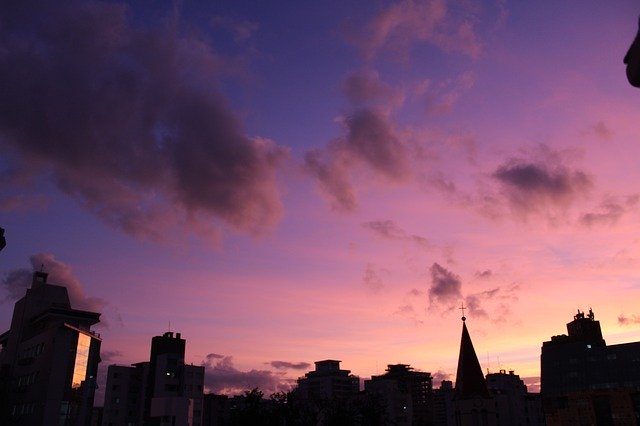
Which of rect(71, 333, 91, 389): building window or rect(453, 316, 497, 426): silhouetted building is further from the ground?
rect(71, 333, 91, 389): building window

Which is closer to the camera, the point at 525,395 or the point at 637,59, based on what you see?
the point at 637,59

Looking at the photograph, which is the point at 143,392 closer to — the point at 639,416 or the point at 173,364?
the point at 173,364

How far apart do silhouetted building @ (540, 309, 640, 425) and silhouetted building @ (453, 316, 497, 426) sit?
98753 mm

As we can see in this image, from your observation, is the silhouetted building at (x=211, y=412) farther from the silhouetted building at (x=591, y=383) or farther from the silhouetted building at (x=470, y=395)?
the silhouetted building at (x=591, y=383)

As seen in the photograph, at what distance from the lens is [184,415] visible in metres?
98.5

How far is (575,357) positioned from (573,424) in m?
21.4

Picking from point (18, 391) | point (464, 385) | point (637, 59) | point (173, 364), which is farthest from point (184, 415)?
point (637, 59)

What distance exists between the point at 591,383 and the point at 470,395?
370 feet

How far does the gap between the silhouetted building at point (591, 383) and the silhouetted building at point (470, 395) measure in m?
98.8

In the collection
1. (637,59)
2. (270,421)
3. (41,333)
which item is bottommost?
(270,421)

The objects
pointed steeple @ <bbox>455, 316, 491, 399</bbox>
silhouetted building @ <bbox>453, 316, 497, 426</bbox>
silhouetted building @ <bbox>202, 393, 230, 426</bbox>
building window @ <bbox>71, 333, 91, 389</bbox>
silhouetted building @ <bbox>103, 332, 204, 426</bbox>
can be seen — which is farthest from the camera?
silhouetted building @ <bbox>202, 393, 230, 426</bbox>

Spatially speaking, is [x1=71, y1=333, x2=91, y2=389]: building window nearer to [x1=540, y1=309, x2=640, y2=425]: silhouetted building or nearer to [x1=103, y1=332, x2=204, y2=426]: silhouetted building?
[x1=103, y1=332, x2=204, y2=426]: silhouetted building

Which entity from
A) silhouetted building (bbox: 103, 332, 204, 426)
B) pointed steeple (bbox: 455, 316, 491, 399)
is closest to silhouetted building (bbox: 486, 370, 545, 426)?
silhouetted building (bbox: 103, 332, 204, 426)

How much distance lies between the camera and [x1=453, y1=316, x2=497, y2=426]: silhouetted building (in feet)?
242
